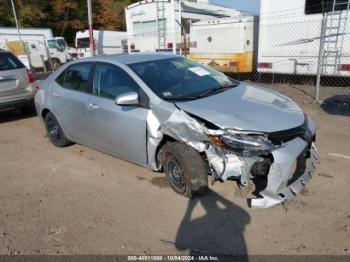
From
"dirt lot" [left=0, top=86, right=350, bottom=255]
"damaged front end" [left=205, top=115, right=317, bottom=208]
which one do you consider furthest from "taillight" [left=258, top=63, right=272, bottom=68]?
"damaged front end" [left=205, top=115, right=317, bottom=208]

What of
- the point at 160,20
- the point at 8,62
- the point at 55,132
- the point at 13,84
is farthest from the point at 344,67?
the point at 8,62

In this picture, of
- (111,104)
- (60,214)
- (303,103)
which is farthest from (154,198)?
(303,103)

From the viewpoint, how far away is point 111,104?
14.5ft

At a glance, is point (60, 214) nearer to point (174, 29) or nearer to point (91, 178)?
point (91, 178)

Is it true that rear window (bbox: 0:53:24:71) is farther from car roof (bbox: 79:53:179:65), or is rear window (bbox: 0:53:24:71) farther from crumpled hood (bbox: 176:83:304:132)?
crumpled hood (bbox: 176:83:304:132)

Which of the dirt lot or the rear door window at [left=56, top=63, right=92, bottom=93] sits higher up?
the rear door window at [left=56, top=63, right=92, bottom=93]

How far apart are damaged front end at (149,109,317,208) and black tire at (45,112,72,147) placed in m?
2.89

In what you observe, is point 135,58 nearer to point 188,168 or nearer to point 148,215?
point 188,168

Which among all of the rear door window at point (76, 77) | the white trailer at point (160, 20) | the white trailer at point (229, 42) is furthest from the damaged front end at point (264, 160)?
the white trailer at point (160, 20)

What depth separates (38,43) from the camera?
75.0 feet

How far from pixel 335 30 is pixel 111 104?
6.99 m

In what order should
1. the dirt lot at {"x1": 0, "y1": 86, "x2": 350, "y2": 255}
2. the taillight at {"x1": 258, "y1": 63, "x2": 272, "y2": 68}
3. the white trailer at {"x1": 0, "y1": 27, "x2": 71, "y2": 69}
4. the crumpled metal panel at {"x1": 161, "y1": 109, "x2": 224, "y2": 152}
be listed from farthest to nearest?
the white trailer at {"x1": 0, "y1": 27, "x2": 71, "y2": 69}
the taillight at {"x1": 258, "y1": 63, "x2": 272, "y2": 68}
the crumpled metal panel at {"x1": 161, "y1": 109, "x2": 224, "y2": 152}
the dirt lot at {"x1": 0, "y1": 86, "x2": 350, "y2": 255}

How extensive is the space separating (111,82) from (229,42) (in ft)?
25.7

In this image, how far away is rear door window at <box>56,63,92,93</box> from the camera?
4.96 metres
